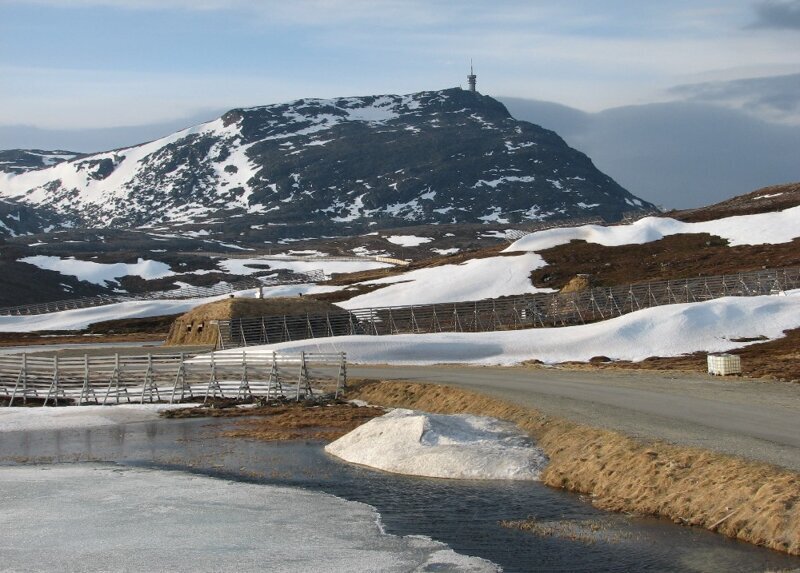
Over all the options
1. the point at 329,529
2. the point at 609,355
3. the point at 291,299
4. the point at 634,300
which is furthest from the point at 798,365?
the point at 291,299

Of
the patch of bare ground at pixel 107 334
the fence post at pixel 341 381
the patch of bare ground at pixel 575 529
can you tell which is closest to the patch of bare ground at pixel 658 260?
the patch of bare ground at pixel 107 334

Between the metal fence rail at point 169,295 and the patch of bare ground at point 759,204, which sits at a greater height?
the patch of bare ground at point 759,204

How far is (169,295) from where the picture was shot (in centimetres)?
14725

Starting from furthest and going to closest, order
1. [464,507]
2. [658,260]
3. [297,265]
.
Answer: [297,265] < [658,260] < [464,507]

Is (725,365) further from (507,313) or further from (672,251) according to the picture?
(672,251)

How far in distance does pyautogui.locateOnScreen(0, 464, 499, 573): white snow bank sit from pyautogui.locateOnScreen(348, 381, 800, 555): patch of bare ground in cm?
432

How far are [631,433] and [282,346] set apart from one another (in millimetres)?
31874

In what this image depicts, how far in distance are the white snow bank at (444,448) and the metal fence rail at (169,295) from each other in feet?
333

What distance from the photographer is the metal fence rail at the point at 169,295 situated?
123 m

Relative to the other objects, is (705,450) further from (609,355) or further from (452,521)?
(609,355)

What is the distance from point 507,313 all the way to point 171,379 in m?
32.2

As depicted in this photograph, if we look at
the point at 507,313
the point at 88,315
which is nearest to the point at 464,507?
the point at 507,313

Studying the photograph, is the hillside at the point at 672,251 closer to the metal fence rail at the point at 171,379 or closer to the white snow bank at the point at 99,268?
the metal fence rail at the point at 171,379

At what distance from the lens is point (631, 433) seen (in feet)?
→ 72.8
